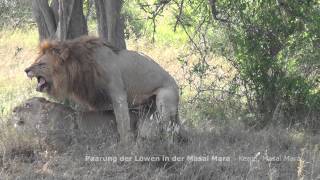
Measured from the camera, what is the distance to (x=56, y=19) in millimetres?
8117

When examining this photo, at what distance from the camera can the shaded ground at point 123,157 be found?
580 centimetres

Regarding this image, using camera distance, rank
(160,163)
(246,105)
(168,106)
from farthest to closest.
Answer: (246,105) < (168,106) < (160,163)

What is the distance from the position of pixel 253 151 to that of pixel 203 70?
225 centimetres

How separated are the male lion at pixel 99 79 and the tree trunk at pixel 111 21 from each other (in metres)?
1.21

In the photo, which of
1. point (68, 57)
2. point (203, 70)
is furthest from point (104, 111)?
point (203, 70)

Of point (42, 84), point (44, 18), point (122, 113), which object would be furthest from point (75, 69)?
point (44, 18)

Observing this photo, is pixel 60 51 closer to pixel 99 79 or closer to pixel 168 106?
pixel 99 79

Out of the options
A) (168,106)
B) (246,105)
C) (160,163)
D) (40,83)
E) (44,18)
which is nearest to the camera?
(160,163)

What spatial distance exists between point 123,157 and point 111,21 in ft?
8.83

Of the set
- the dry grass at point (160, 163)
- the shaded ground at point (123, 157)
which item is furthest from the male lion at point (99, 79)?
the dry grass at point (160, 163)

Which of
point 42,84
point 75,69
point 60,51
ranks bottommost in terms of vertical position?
point 42,84

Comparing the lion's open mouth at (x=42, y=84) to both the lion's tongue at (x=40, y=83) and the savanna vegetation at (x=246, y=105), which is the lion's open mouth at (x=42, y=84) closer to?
the lion's tongue at (x=40, y=83)

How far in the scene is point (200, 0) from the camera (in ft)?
30.6

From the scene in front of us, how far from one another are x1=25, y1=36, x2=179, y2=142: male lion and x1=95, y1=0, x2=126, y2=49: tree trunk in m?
1.21
